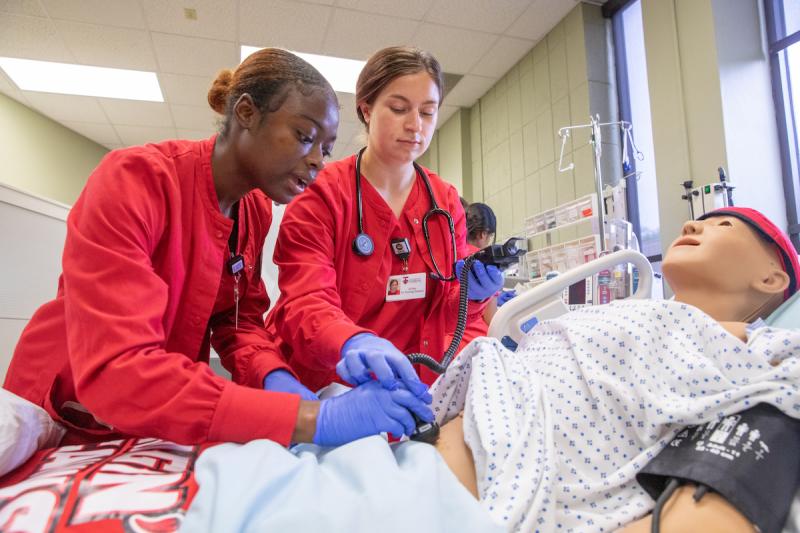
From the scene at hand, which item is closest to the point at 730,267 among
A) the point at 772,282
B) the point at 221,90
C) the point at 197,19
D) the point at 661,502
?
the point at 772,282

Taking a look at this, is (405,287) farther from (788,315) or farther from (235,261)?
(788,315)

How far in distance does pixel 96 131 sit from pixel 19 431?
6.55 metres

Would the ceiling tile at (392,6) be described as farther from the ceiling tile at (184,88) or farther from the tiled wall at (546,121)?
the ceiling tile at (184,88)

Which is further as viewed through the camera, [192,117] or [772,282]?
[192,117]

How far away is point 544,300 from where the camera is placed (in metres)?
1.42

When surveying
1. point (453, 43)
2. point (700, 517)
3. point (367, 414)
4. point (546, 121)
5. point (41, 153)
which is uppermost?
point (453, 43)

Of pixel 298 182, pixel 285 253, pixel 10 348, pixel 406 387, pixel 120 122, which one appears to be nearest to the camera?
pixel 406 387

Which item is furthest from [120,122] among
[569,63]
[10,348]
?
[569,63]

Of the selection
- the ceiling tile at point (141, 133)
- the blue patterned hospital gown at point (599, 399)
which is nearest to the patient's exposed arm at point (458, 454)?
the blue patterned hospital gown at point (599, 399)

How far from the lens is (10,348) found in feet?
7.84

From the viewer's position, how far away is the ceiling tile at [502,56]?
466 centimetres

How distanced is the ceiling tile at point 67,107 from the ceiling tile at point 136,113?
3.9 inches

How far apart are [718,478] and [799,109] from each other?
3.39m

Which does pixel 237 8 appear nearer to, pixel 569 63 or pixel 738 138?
pixel 569 63
